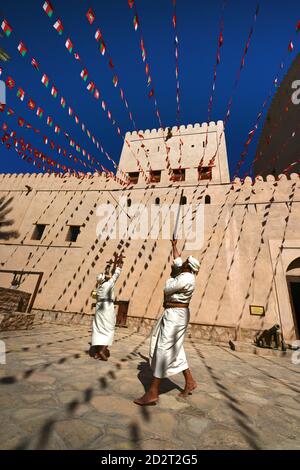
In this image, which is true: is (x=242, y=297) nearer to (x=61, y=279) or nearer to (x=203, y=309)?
(x=203, y=309)

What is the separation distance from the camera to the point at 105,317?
15.0 ft

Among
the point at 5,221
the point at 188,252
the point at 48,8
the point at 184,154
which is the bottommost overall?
A: the point at 188,252

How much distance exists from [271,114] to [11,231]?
1961 centimetres

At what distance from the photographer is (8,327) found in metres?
6.28

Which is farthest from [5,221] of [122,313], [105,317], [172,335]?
[172,335]

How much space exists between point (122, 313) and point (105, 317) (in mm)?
5103

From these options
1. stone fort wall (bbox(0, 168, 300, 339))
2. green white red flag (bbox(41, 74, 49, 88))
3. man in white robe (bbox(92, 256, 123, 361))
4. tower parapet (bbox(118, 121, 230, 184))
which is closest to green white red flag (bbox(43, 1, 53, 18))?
A: green white red flag (bbox(41, 74, 49, 88))

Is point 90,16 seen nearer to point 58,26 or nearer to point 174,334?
point 58,26

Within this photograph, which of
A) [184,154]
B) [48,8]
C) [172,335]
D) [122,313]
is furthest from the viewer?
[184,154]

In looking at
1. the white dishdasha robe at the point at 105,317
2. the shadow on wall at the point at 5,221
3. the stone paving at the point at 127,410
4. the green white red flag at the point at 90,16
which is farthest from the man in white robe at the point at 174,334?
the shadow on wall at the point at 5,221

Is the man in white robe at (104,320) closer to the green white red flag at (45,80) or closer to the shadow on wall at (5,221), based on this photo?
the green white red flag at (45,80)

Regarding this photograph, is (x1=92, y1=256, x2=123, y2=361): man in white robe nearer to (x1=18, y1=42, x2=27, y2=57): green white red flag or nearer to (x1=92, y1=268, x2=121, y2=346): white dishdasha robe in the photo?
(x1=92, y1=268, x2=121, y2=346): white dishdasha robe

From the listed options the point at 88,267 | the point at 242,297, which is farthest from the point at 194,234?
the point at 88,267

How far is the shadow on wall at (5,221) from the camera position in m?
12.7
